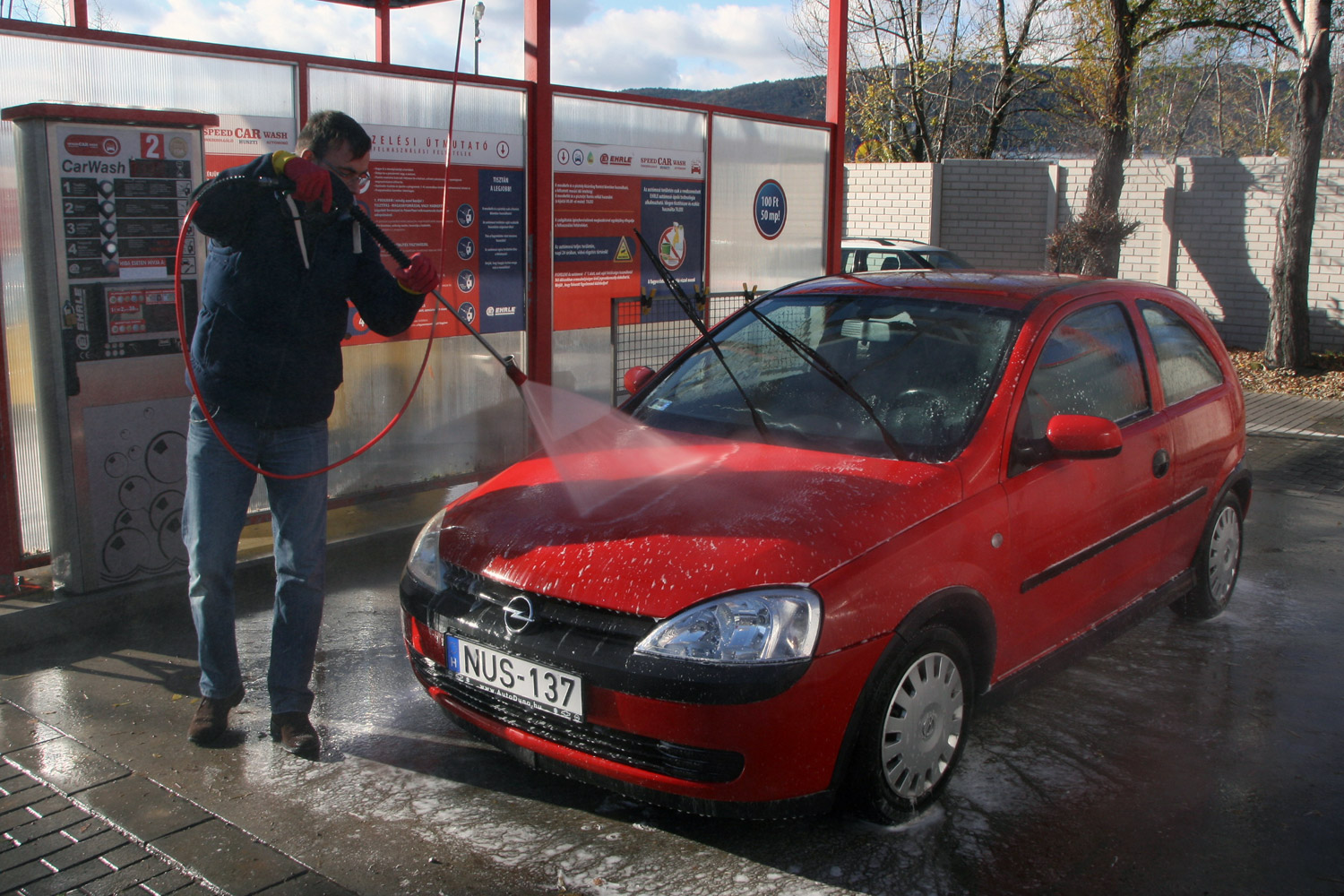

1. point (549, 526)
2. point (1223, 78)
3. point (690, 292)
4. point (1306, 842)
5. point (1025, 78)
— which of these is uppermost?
point (1223, 78)

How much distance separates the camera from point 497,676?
10.5ft

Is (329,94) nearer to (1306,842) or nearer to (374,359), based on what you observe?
(374,359)

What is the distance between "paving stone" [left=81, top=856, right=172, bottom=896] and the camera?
2.89m

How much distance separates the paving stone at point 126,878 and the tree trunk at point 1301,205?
1363 centimetres

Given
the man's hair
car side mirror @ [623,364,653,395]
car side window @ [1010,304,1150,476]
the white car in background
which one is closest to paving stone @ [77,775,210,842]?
the man's hair

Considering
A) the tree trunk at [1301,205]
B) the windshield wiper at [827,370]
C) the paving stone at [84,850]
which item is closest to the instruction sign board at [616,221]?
the windshield wiper at [827,370]

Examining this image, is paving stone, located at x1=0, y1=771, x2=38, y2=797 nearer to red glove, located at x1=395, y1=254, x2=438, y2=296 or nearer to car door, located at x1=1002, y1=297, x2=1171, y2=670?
red glove, located at x1=395, y1=254, x2=438, y2=296

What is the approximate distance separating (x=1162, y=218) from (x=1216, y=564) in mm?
12693

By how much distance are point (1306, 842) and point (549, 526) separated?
239 centimetres

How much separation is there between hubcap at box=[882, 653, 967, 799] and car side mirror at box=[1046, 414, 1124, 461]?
2.64 feet

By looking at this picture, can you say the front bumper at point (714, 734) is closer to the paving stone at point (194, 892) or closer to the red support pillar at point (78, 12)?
the paving stone at point (194, 892)

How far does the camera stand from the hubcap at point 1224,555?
5012 mm

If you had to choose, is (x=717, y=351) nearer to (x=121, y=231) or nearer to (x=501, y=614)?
(x=501, y=614)

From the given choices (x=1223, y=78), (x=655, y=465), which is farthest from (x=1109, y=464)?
(x=1223, y=78)
